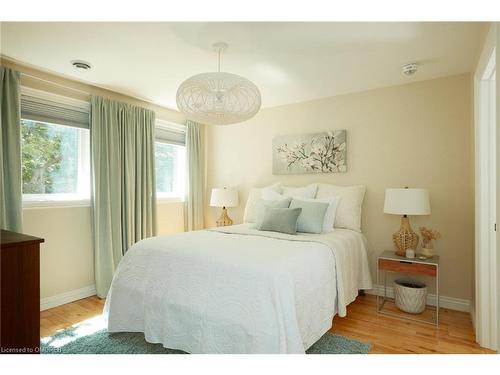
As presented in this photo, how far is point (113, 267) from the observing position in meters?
3.46

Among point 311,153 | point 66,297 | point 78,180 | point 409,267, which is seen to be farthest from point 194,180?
point 409,267

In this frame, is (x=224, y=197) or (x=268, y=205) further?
(x=224, y=197)

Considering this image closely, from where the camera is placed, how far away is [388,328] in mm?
2602

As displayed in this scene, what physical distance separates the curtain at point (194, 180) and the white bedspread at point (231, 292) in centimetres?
192

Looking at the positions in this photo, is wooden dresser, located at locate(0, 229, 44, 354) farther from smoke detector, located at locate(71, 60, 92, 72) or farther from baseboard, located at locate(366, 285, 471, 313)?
baseboard, located at locate(366, 285, 471, 313)

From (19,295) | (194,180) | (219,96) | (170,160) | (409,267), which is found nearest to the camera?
(19,295)

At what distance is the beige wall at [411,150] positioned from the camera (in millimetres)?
3031

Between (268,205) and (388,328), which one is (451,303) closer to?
(388,328)

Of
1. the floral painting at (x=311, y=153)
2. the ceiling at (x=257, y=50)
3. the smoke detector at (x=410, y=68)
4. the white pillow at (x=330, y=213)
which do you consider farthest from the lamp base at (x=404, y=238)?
the ceiling at (x=257, y=50)

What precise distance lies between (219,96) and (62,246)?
89.8 inches

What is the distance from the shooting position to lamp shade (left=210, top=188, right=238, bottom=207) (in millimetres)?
4277

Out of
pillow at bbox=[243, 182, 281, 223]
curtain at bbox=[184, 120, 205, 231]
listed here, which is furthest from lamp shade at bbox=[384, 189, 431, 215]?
curtain at bbox=[184, 120, 205, 231]

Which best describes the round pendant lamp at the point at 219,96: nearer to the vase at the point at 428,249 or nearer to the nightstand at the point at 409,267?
the nightstand at the point at 409,267
